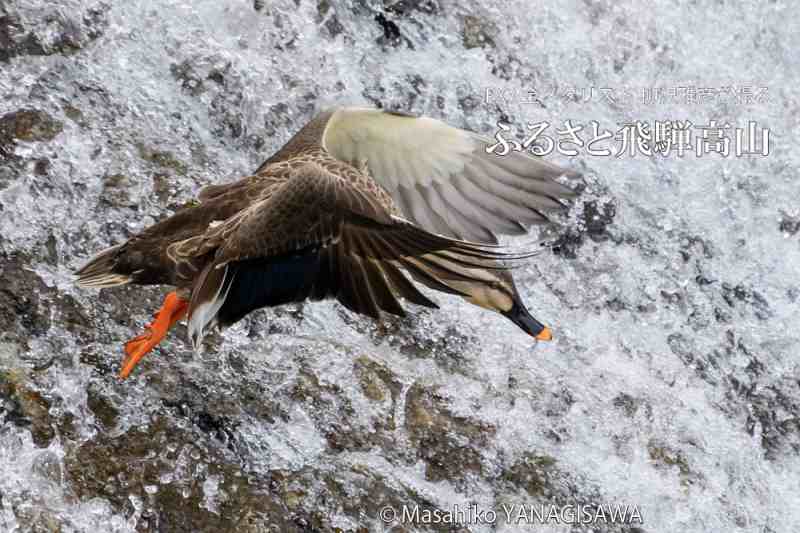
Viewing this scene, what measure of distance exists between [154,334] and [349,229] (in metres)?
1.04

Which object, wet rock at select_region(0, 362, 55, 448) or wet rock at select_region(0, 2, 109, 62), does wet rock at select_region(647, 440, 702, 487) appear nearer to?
wet rock at select_region(0, 362, 55, 448)

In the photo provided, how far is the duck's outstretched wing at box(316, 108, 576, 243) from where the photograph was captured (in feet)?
13.9

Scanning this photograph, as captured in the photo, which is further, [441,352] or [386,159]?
[441,352]

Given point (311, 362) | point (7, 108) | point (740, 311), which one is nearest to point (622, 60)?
point (740, 311)

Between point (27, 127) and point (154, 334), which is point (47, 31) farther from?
point (154, 334)

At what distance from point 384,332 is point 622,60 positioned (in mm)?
3034

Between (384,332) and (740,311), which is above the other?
(384,332)

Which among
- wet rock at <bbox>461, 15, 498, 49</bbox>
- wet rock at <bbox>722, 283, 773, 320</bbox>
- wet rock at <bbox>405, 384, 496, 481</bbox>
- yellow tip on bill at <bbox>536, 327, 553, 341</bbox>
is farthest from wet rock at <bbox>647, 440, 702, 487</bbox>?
wet rock at <bbox>461, 15, 498, 49</bbox>

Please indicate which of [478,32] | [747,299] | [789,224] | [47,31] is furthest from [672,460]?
[47,31]

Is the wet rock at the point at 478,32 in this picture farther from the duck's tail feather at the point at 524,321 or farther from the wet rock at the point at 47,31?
the duck's tail feather at the point at 524,321

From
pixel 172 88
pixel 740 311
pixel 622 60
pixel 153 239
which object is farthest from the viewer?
pixel 622 60

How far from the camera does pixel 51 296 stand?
14.3ft

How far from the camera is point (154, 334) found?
410 cm

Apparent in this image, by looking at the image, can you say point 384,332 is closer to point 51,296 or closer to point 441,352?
point 441,352
